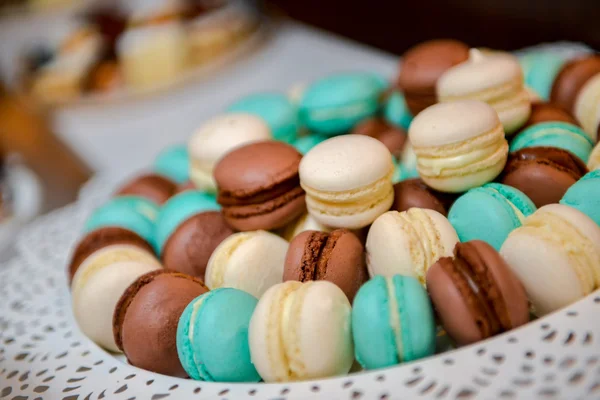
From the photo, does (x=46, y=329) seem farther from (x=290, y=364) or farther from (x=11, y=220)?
(x=11, y=220)

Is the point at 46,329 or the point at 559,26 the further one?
the point at 559,26

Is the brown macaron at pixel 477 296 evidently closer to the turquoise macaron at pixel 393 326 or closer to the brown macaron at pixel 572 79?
the turquoise macaron at pixel 393 326

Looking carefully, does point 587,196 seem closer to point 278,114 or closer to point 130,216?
point 278,114

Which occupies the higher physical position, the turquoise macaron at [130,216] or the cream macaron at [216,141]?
the cream macaron at [216,141]

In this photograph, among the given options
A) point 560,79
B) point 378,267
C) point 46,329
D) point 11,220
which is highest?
point 560,79

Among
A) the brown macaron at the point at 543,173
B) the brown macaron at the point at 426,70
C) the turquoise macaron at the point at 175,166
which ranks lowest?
the turquoise macaron at the point at 175,166

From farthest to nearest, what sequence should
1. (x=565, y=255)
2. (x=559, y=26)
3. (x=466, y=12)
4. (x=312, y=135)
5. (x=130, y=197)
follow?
(x=466, y=12) → (x=559, y=26) → (x=312, y=135) → (x=130, y=197) → (x=565, y=255)

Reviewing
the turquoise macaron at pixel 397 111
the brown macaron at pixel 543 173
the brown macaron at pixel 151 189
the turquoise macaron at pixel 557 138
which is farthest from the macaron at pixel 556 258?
the brown macaron at pixel 151 189

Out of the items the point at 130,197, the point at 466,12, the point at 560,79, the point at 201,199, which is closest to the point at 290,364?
the point at 201,199
